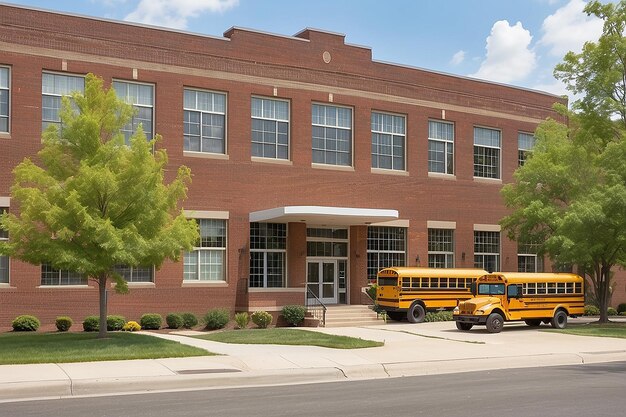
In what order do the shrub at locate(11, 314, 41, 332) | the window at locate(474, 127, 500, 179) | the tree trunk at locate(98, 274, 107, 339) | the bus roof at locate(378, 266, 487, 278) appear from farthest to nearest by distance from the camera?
the window at locate(474, 127, 500, 179), the bus roof at locate(378, 266, 487, 278), the shrub at locate(11, 314, 41, 332), the tree trunk at locate(98, 274, 107, 339)

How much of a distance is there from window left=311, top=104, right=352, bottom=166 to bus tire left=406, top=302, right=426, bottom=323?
7.29 m

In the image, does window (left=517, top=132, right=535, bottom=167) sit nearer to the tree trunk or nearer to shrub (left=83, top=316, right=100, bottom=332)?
shrub (left=83, top=316, right=100, bottom=332)

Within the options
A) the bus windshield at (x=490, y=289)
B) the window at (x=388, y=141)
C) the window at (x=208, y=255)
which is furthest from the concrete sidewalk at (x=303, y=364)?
the window at (x=388, y=141)

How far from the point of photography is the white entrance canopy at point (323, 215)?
1196 inches

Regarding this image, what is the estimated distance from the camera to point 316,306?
108ft

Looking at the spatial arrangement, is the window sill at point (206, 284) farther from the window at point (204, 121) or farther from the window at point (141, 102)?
the window at point (141, 102)

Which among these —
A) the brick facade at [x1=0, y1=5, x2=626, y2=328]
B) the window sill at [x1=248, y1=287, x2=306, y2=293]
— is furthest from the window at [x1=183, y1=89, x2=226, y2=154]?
the window sill at [x1=248, y1=287, x2=306, y2=293]

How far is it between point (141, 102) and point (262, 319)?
9552mm

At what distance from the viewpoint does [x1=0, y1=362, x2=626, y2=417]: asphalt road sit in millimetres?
11984

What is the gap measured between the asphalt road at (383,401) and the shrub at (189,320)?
1468 centimetres

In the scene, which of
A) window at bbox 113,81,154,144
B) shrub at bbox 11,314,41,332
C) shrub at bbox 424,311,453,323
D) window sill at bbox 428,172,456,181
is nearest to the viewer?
shrub at bbox 11,314,41,332

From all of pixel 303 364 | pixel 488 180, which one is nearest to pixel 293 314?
pixel 303 364

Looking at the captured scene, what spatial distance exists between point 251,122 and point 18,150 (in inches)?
366

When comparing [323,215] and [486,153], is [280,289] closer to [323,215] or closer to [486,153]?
[323,215]
